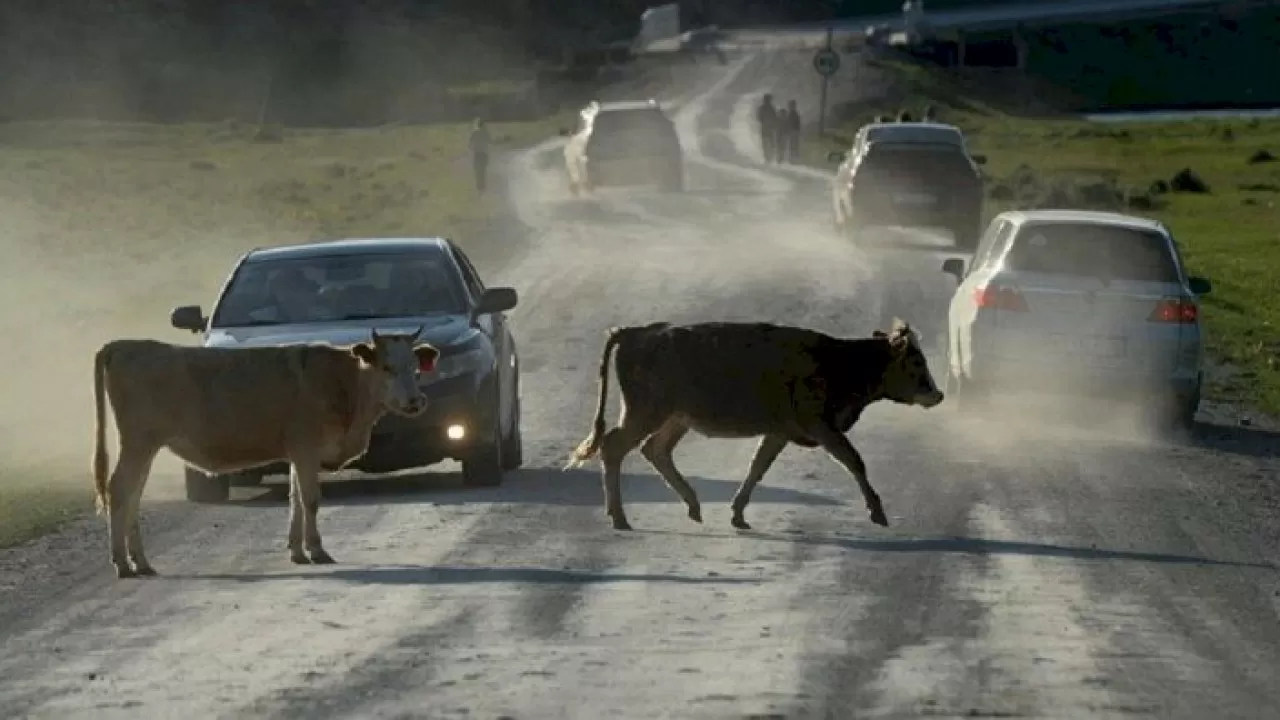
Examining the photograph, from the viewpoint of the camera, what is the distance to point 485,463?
60.2ft

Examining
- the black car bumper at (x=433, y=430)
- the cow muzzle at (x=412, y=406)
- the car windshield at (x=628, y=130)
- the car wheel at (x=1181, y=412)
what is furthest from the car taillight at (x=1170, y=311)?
the car windshield at (x=628, y=130)

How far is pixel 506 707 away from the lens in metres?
10.4

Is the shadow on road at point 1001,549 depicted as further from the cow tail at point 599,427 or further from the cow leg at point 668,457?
the cow tail at point 599,427

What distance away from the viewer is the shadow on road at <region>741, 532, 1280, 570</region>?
15016 millimetres

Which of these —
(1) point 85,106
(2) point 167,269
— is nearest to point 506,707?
(2) point 167,269

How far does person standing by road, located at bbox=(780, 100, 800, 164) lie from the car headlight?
48637 millimetres

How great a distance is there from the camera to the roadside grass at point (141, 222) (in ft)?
86.9

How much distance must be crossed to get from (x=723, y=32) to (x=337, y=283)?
10647cm

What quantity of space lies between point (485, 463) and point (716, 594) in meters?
5.21

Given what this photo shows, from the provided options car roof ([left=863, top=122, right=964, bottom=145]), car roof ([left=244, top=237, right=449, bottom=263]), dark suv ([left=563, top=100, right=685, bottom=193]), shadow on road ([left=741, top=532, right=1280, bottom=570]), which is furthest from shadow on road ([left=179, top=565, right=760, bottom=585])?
dark suv ([left=563, top=100, right=685, bottom=193])

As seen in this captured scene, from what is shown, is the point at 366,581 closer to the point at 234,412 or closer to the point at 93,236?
the point at 234,412

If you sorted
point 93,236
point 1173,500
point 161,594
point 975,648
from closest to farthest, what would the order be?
point 975,648 < point 161,594 < point 1173,500 < point 93,236

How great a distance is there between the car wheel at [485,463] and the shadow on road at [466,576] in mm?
3669

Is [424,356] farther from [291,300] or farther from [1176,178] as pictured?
[1176,178]
